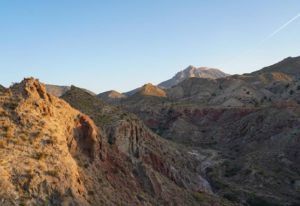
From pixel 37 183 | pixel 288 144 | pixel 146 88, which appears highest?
pixel 146 88

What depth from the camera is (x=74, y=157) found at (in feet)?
144

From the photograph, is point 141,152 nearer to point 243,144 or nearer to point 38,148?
point 38,148

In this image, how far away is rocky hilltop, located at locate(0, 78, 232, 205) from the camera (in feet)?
112

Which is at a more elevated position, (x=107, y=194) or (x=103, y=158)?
(x=103, y=158)

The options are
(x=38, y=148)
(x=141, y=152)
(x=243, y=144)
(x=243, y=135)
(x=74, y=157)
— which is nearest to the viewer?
(x=38, y=148)

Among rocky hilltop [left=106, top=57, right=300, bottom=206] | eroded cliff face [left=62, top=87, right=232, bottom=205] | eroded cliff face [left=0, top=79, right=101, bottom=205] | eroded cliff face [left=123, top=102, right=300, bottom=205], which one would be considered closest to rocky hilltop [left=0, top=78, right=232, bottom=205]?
eroded cliff face [left=0, top=79, right=101, bottom=205]

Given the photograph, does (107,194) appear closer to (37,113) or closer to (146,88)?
(37,113)

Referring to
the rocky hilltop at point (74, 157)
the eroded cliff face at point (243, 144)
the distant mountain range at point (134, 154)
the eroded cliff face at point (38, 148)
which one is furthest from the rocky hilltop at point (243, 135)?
the eroded cliff face at point (38, 148)

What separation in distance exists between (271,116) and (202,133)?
2181 centimetres

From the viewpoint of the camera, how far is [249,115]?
379 ft

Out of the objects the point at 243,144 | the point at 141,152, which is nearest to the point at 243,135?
the point at 243,144

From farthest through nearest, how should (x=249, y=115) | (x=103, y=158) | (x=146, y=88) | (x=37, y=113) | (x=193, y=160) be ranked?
(x=146, y=88) < (x=249, y=115) < (x=193, y=160) < (x=103, y=158) < (x=37, y=113)

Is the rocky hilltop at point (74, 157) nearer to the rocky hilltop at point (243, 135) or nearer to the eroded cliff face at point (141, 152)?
the eroded cliff face at point (141, 152)

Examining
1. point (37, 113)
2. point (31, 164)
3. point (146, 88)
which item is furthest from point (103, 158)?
point (146, 88)
